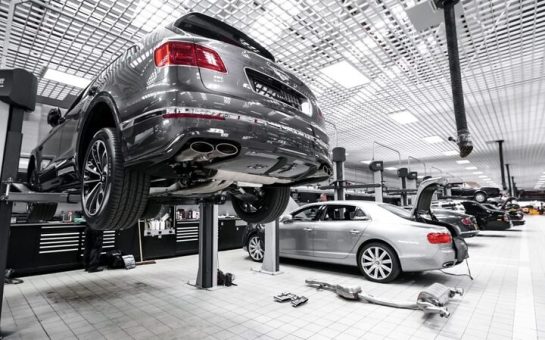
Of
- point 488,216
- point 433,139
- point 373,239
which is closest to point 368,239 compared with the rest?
point 373,239

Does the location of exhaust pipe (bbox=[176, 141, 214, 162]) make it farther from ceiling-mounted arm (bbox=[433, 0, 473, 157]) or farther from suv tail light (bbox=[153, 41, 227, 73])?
ceiling-mounted arm (bbox=[433, 0, 473, 157])

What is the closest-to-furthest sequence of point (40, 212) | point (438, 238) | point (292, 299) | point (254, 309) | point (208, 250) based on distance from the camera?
point (254, 309)
point (292, 299)
point (438, 238)
point (208, 250)
point (40, 212)

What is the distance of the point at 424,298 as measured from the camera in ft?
8.73

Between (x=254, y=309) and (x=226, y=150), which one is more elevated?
(x=226, y=150)

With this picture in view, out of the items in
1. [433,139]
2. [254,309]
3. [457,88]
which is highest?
[433,139]

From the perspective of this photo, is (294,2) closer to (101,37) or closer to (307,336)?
(101,37)

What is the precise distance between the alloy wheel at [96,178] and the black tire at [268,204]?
136 cm

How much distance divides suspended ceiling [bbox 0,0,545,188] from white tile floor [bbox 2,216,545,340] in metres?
3.37

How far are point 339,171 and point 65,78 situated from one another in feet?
17.8

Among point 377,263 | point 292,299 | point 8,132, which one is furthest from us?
point 377,263

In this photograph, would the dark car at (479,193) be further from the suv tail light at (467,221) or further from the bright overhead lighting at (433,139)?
the suv tail light at (467,221)

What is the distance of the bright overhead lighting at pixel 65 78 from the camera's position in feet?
16.1

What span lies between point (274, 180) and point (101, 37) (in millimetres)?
3565

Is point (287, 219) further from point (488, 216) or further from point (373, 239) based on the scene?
point (488, 216)
